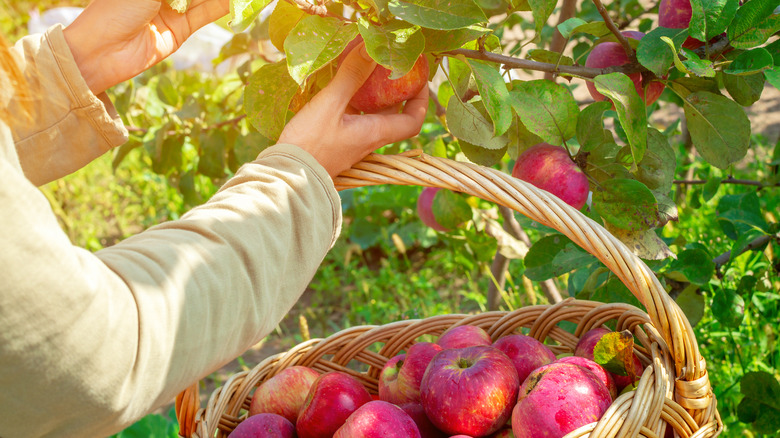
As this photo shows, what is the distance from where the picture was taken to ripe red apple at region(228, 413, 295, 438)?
102cm

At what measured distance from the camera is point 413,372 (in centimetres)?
109

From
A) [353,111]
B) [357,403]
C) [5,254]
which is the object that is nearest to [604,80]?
[353,111]

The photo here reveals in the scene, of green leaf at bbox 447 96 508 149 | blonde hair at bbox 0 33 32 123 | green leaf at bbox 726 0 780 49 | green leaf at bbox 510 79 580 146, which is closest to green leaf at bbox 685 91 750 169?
green leaf at bbox 726 0 780 49

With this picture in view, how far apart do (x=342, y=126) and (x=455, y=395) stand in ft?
1.46

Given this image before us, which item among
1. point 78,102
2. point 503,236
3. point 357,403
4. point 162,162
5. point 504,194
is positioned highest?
point 78,102

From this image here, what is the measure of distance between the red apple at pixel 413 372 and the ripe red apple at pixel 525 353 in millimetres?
132

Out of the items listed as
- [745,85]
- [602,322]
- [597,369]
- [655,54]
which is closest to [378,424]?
[597,369]

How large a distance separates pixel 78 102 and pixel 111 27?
0.14 meters

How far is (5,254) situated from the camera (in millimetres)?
517

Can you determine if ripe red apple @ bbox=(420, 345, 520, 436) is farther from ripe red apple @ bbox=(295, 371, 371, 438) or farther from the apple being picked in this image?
the apple being picked

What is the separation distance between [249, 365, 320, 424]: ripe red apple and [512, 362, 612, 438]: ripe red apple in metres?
0.44

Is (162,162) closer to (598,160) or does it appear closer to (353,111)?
(353,111)

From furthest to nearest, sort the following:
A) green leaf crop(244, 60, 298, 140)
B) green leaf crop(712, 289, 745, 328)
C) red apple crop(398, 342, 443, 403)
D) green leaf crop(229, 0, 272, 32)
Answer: green leaf crop(712, 289, 745, 328) → red apple crop(398, 342, 443, 403) → green leaf crop(244, 60, 298, 140) → green leaf crop(229, 0, 272, 32)

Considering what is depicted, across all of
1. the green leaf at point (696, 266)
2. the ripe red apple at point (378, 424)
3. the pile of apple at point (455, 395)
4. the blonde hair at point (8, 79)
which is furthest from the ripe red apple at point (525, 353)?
the blonde hair at point (8, 79)
